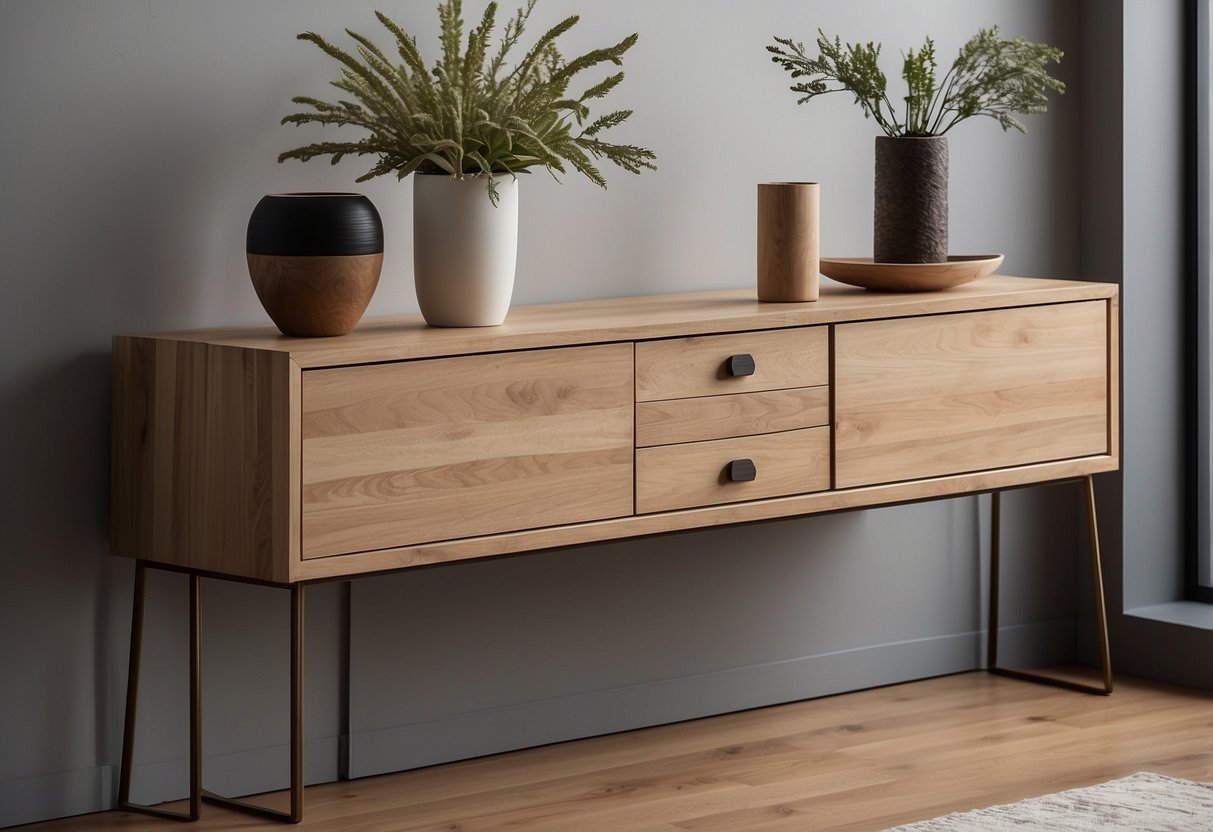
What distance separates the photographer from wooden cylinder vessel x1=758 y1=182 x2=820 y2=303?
300 cm

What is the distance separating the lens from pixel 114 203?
2.66 meters

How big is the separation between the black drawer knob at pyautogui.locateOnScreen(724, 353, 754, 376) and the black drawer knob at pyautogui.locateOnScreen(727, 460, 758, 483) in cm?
15

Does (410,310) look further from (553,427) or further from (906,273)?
(906,273)

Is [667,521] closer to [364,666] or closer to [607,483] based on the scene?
[607,483]

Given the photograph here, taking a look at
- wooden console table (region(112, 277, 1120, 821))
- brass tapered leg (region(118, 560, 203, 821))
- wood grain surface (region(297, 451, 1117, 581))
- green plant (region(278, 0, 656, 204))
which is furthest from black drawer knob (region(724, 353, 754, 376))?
brass tapered leg (region(118, 560, 203, 821))

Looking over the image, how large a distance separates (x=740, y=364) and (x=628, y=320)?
0.64ft

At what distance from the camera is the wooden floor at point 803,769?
8.92 feet

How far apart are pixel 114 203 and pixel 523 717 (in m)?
1.16

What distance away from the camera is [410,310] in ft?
9.68

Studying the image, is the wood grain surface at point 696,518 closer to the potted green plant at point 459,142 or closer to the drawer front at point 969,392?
the drawer front at point 969,392

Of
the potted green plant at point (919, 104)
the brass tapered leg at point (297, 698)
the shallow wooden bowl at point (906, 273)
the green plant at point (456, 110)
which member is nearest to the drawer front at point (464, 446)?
the brass tapered leg at point (297, 698)

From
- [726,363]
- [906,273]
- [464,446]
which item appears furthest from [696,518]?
[906,273]

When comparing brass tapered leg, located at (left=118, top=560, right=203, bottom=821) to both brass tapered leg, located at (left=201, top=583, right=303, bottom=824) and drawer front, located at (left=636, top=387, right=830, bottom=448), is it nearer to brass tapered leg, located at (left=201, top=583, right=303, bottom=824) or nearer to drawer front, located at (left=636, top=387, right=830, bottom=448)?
brass tapered leg, located at (left=201, top=583, right=303, bottom=824)

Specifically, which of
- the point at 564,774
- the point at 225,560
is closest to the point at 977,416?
the point at 564,774
